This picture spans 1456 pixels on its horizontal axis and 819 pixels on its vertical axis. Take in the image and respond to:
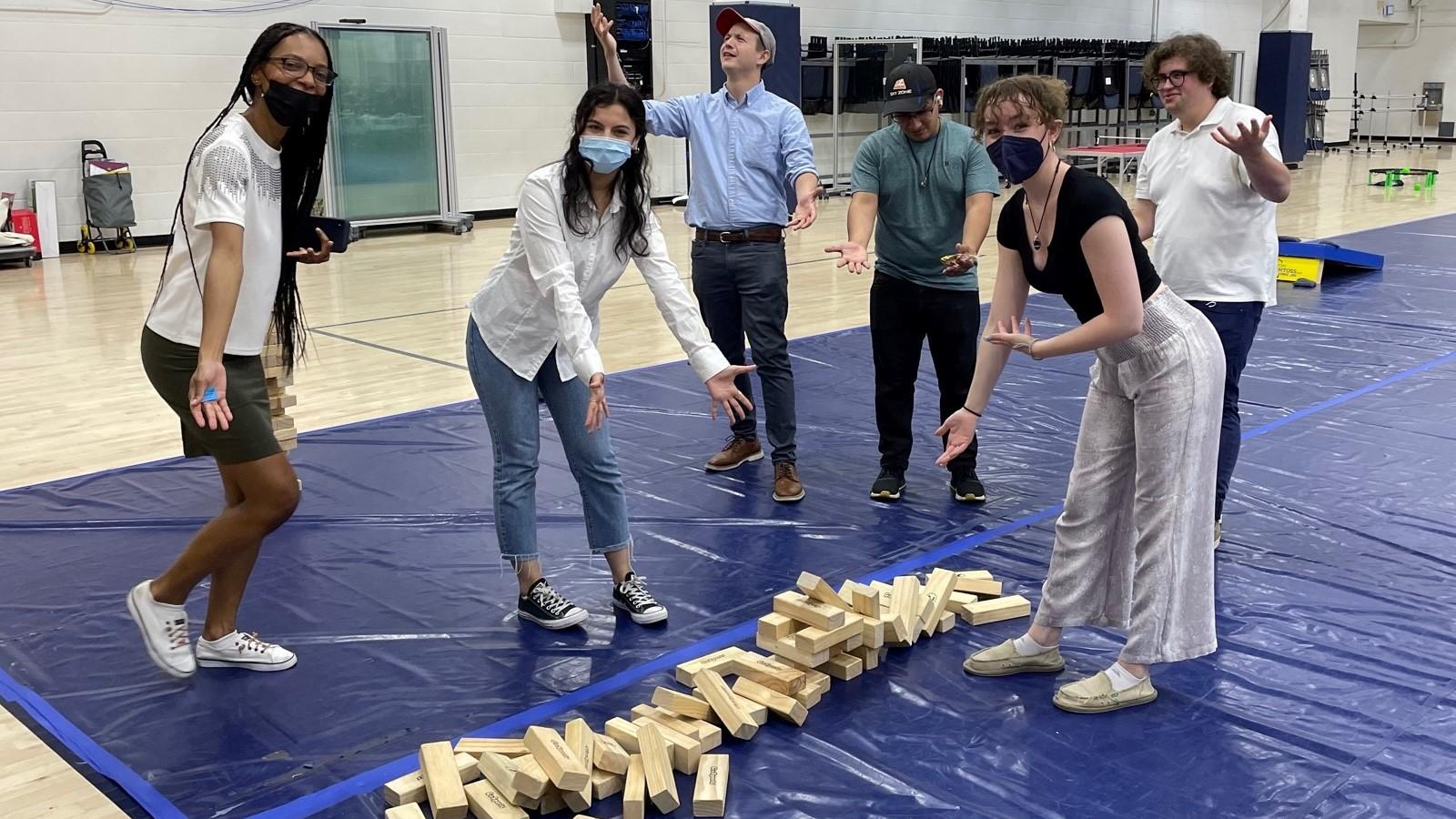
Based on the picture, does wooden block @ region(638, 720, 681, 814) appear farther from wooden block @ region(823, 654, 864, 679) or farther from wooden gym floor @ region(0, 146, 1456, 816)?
wooden gym floor @ region(0, 146, 1456, 816)

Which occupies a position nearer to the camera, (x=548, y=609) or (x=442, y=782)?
(x=442, y=782)

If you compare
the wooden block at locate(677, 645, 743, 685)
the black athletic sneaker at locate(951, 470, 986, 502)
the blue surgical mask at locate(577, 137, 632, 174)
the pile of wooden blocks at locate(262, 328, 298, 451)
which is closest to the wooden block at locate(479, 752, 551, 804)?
the wooden block at locate(677, 645, 743, 685)

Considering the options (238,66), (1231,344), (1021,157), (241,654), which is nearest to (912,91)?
(1231,344)

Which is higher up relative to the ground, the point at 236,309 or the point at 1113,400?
the point at 236,309

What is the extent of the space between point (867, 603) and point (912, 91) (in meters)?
1.77

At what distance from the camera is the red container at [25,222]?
9750mm

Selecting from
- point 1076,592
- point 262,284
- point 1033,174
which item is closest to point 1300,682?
point 1076,592

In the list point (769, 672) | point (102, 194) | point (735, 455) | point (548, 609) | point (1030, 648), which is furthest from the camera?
point (102, 194)

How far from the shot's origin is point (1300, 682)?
286cm

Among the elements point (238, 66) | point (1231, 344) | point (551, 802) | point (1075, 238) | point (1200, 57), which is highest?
point (238, 66)

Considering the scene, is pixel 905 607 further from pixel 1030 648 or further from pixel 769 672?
pixel 769 672

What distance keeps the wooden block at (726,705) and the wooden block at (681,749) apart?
110mm

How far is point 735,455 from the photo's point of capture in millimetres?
4602

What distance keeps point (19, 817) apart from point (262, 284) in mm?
1166
